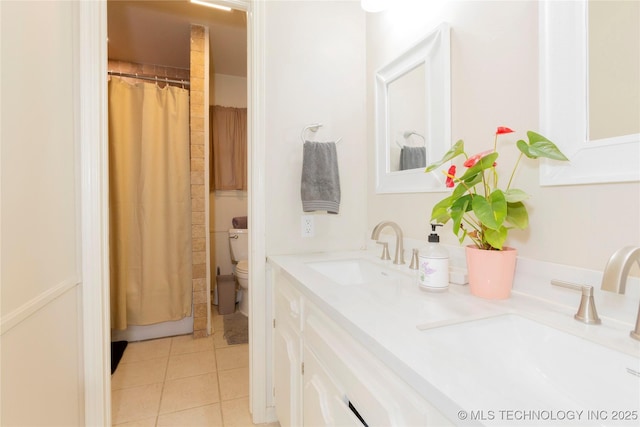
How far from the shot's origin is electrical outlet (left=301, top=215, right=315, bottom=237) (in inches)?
61.7

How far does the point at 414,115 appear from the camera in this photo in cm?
130

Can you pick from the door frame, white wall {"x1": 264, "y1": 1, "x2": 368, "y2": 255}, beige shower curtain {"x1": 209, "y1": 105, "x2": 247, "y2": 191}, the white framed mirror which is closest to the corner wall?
beige shower curtain {"x1": 209, "y1": 105, "x2": 247, "y2": 191}

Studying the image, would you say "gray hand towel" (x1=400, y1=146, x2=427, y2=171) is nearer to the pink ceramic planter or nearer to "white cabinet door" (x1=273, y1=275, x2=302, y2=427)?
the pink ceramic planter

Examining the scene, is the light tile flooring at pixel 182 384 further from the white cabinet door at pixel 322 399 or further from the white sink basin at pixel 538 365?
the white sink basin at pixel 538 365

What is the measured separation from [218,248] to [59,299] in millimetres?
2181

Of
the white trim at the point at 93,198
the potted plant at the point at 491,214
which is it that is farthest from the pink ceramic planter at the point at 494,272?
the white trim at the point at 93,198

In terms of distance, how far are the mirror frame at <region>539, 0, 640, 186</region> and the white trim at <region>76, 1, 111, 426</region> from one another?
166 centimetres

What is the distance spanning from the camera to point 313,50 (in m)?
1.59

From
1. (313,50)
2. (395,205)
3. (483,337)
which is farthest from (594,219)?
(313,50)

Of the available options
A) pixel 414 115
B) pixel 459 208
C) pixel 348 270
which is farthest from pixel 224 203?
pixel 459 208

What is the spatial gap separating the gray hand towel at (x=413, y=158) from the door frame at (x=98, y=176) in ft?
2.24

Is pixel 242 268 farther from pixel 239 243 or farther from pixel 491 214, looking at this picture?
pixel 491 214

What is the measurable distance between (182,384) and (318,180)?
1.48 metres

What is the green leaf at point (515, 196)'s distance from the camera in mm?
746
